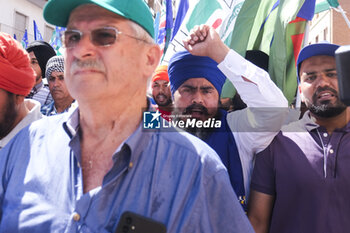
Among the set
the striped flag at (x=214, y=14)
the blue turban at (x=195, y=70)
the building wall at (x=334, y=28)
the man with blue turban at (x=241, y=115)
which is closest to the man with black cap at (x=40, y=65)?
the striped flag at (x=214, y=14)

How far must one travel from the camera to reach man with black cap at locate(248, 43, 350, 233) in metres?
2.12

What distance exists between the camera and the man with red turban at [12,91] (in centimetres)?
232

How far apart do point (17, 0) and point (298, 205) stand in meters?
23.2

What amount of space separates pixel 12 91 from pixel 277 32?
2.50m

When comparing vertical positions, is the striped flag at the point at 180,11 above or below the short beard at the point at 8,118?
above

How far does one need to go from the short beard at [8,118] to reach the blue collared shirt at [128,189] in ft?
2.79

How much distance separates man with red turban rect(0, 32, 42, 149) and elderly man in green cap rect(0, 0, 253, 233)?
2.42ft

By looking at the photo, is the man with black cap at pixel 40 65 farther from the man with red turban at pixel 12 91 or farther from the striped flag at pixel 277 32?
the striped flag at pixel 277 32

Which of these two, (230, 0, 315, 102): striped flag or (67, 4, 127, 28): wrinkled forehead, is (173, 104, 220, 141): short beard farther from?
(67, 4, 127, 28): wrinkled forehead

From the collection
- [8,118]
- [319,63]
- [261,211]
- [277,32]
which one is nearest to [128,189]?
[261,211]

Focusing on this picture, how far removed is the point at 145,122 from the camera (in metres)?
1.58

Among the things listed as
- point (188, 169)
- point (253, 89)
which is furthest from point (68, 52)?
point (253, 89)

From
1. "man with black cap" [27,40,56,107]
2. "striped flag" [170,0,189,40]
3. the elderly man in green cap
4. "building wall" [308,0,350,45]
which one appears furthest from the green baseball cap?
"building wall" [308,0,350,45]

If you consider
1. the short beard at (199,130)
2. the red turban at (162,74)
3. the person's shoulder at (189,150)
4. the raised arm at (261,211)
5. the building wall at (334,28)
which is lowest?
the raised arm at (261,211)
